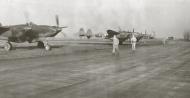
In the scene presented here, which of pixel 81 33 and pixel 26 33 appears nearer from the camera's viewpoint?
pixel 26 33

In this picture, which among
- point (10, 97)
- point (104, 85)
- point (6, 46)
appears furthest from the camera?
point (6, 46)

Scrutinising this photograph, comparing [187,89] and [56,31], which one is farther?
[56,31]

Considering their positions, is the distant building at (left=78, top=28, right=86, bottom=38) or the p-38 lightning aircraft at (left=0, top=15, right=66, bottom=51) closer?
the p-38 lightning aircraft at (left=0, top=15, right=66, bottom=51)

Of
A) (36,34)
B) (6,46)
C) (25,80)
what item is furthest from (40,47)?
(25,80)

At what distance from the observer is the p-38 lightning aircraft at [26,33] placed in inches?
1193

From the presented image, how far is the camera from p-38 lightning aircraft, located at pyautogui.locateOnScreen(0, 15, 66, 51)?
30.3 m

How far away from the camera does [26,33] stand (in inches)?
1215

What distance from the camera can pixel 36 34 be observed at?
31594 millimetres

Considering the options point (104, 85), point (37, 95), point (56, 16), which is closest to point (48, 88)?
point (37, 95)

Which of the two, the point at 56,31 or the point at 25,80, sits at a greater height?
the point at 56,31

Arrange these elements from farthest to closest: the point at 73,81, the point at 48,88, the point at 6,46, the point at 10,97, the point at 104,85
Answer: the point at 6,46 < the point at 73,81 < the point at 104,85 < the point at 48,88 < the point at 10,97

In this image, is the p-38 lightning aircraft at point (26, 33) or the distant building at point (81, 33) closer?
the p-38 lightning aircraft at point (26, 33)

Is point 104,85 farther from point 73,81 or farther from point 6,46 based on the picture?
point 6,46

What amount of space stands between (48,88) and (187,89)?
163 inches
